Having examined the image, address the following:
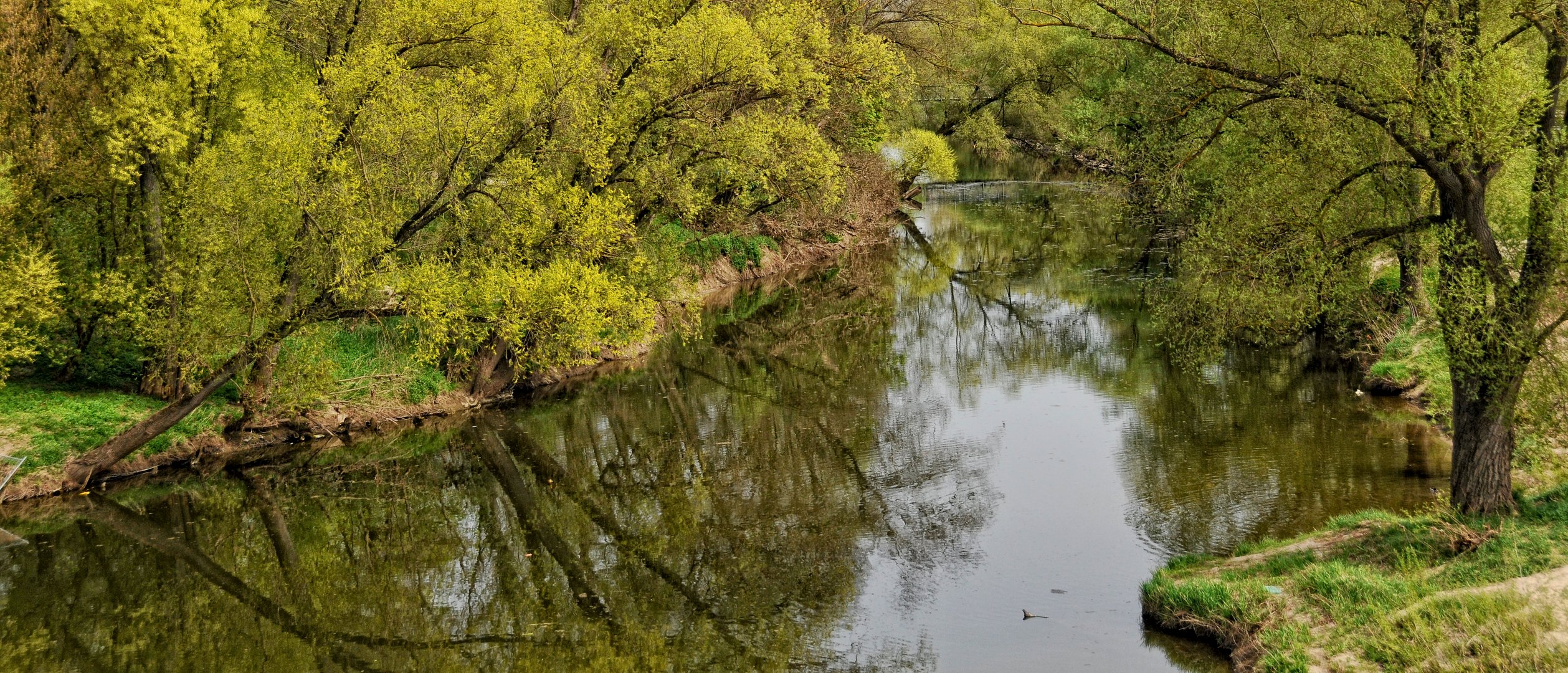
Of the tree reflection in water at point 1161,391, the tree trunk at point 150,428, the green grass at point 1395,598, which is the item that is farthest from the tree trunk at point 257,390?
the green grass at point 1395,598

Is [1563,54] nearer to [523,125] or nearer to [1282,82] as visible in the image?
[1282,82]

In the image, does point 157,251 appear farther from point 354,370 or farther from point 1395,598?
point 1395,598

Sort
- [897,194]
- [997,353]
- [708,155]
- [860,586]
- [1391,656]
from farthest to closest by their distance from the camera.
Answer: [897,194], [997,353], [708,155], [860,586], [1391,656]

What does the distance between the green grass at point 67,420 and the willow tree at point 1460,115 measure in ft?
57.0

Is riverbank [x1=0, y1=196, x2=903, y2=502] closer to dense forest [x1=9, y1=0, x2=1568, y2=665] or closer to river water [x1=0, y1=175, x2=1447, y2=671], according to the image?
dense forest [x1=9, y1=0, x2=1568, y2=665]

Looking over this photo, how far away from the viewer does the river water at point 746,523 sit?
13383 millimetres

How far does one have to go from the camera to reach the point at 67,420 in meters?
19.4

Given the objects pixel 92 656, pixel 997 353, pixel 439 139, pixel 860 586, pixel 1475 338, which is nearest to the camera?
pixel 1475 338

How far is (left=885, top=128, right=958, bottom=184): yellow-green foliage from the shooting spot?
166 feet

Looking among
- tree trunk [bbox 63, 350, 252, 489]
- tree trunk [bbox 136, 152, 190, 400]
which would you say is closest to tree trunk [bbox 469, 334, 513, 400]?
tree trunk [bbox 63, 350, 252, 489]

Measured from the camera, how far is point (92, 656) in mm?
13406

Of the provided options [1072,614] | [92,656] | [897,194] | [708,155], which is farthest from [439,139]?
[897,194]

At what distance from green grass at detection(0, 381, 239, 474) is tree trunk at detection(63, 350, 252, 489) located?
0.24 metres

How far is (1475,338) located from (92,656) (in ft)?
54.0
